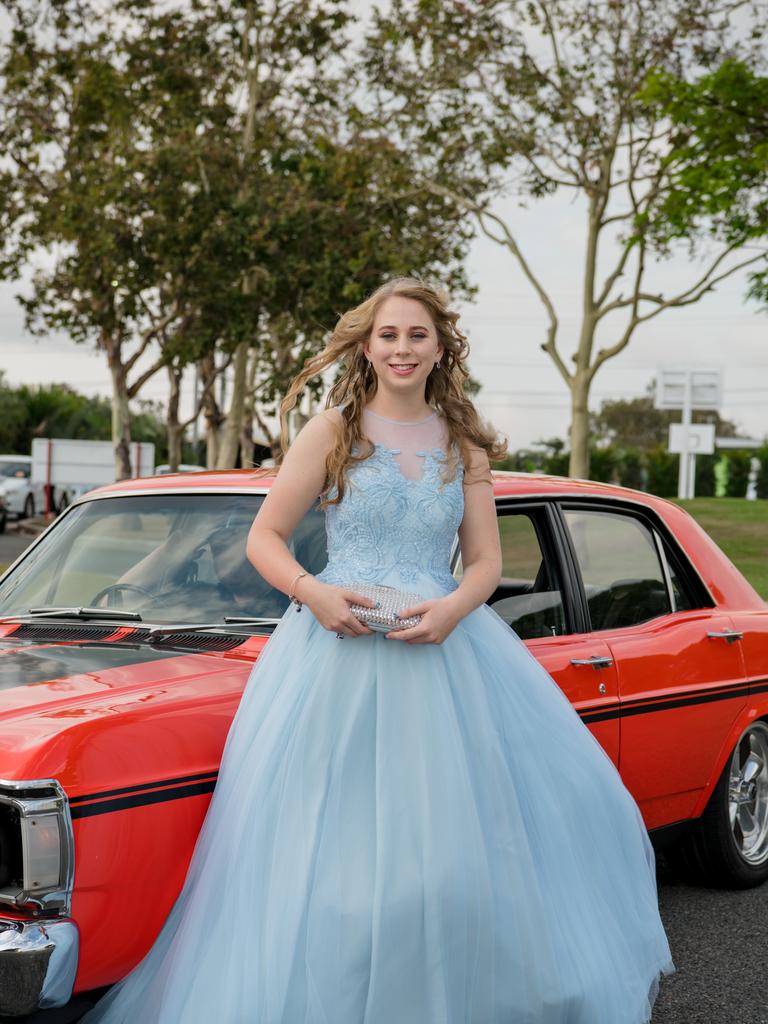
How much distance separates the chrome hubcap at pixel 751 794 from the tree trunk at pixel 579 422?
59.1 feet

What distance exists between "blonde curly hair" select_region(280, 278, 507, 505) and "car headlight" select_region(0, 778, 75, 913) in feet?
3.50

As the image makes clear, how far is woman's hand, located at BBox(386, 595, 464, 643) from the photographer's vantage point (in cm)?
302

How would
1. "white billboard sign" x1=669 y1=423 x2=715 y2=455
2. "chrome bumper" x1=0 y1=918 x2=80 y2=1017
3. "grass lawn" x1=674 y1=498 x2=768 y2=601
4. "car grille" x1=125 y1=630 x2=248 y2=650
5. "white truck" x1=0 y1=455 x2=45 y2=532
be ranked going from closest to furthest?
1. "chrome bumper" x1=0 y1=918 x2=80 y2=1017
2. "car grille" x1=125 y1=630 x2=248 y2=650
3. "grass lawn" x1=674 y1=498 x2=768 y2=601
4. "white truck" x1=0 y1=455 x2=45 y2=532
5. "white billboard sign" x1=669 y1=423 x2=715 y2=455

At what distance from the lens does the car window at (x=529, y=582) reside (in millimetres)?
4066

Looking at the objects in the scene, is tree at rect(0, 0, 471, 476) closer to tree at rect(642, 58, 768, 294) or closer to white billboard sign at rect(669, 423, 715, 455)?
tree at rect(642, 58, 768, 294)

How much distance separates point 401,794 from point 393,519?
713 millimetres

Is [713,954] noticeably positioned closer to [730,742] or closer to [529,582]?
[730,742]

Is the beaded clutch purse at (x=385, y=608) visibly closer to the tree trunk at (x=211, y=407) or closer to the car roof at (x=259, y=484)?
the car roof at (x=259, y=484)

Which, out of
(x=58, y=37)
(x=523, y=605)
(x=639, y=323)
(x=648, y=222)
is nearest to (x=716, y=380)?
(x=639, y=323)

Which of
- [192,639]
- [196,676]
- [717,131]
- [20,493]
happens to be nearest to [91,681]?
[196,676]

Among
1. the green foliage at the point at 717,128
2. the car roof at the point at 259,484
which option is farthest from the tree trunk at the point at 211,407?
the car roof at the point at 259,484

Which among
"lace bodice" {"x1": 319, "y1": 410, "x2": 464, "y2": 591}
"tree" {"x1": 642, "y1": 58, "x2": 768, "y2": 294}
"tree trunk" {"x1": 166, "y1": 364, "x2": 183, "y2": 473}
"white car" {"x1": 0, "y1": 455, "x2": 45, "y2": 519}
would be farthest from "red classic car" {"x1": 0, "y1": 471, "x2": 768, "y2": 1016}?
"white car" {"x1": 0, "y1": 455, "x2": 45, "y2": 519}

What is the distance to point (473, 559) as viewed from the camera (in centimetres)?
336

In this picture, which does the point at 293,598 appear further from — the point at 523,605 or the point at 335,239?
the point at 335,239
